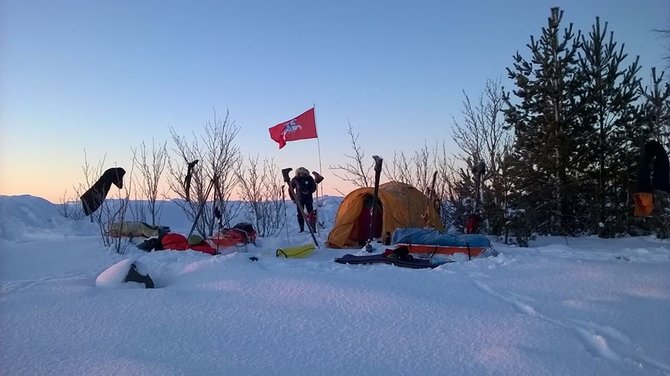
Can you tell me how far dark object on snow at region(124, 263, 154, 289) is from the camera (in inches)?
192

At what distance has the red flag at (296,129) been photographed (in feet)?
34.6

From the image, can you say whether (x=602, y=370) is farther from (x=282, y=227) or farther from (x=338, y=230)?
(x=282, y=227)

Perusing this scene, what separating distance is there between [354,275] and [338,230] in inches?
181

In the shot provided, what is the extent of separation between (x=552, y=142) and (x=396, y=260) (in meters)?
6.73

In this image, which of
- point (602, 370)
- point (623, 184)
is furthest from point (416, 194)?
point (602, 370)

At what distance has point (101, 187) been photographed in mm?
10992

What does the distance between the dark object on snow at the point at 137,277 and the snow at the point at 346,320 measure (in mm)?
98

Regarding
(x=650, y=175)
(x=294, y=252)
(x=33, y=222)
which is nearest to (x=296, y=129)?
(x=294, y=252)

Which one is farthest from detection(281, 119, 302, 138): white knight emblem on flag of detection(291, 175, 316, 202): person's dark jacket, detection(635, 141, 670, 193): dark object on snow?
detection(635, 141, 670, 193): dark object on snow

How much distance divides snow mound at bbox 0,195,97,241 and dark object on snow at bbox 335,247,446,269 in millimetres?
9053

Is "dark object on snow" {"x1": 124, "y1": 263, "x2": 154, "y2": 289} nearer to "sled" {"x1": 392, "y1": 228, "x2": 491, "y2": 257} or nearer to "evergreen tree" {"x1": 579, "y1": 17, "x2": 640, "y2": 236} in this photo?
"sled" {"x1": 392, "y1": 228, "x2": 491, "y2": 257}

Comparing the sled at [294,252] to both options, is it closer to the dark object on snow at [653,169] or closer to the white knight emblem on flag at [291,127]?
the white knight emblem on flag at [291,127]

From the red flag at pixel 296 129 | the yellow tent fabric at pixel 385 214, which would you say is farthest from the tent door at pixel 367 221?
the red flag at pixel 296 129

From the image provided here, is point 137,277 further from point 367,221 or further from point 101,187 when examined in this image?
point 101,187
